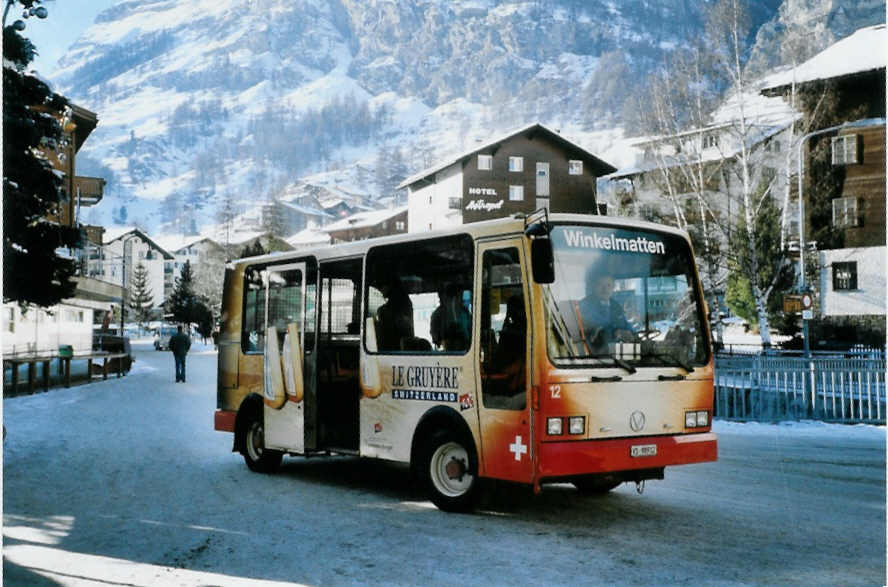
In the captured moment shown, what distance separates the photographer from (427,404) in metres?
9.30

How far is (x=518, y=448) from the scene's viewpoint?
322 inches

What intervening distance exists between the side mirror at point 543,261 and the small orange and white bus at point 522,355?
0.06 ft

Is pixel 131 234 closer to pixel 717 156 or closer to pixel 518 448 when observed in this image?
pixel 717 156

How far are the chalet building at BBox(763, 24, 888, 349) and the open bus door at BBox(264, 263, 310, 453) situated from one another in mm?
32846

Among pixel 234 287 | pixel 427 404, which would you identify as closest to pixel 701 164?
pixel 234 287

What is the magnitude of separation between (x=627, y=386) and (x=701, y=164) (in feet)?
99.3

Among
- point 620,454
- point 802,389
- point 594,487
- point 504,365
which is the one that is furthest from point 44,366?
point 620,454

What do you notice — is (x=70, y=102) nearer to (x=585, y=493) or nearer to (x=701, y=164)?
(x=585, y=493)

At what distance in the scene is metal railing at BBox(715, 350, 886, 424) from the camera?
17656mm

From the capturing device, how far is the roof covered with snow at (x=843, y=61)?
124 ft

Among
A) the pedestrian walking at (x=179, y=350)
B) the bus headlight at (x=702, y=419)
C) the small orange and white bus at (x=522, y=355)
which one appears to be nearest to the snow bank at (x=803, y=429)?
the small orange and white bus at (x=522, y=355)

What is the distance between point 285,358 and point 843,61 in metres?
37.3

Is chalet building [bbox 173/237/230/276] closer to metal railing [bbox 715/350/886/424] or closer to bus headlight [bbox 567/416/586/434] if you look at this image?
metal railing [bbox 715/350/886/424]

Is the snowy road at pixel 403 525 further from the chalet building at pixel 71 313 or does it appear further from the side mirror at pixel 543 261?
the chalet building at pixel 71 313
